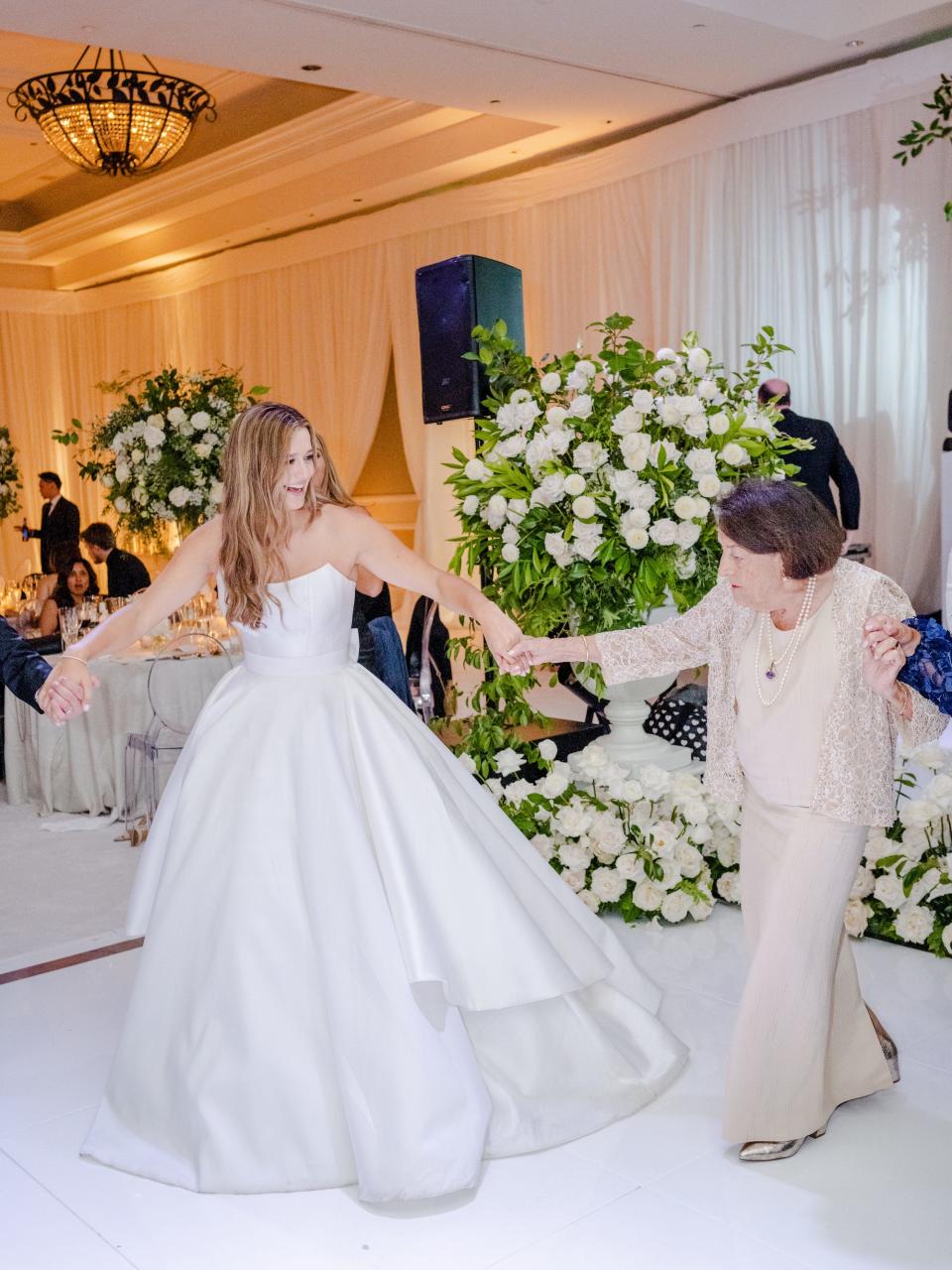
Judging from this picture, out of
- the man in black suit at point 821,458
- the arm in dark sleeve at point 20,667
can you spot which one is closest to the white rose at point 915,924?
the arm in dark sleeve at point 20,667

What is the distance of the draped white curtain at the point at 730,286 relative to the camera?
8.50 meters

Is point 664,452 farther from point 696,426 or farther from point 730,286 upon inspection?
point 730,286

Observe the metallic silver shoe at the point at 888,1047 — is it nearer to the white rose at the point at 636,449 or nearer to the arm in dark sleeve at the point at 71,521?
the white rose at the point at 636,449

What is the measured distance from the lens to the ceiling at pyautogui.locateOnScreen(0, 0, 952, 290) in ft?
23.5

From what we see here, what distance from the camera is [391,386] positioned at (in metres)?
13.3

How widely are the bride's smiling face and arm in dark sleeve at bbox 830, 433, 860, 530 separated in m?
5.41

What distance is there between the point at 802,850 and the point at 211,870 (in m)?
1.35

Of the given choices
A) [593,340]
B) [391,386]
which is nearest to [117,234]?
[391,386]

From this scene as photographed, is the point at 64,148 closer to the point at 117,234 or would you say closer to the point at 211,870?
the point at 117,234

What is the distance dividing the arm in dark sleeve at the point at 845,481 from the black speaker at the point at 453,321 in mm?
2351

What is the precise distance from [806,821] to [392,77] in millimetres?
6627

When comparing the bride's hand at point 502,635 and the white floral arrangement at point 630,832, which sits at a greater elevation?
the bride's hand at point 502,635

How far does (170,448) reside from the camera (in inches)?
290

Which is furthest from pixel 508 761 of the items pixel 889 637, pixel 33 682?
pixel 889 637
